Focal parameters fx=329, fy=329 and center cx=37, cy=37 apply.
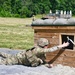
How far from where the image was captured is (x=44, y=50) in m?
8.24

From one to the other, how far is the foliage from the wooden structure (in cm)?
3785

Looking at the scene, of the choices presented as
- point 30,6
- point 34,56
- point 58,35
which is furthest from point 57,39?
point 30,6

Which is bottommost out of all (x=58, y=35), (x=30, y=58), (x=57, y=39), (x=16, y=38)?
(x=16, y=38)

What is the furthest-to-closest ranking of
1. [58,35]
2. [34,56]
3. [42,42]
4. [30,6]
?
[30,6] → [58,35] → [42,42] → [34,56]

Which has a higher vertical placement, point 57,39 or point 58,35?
point 58,35

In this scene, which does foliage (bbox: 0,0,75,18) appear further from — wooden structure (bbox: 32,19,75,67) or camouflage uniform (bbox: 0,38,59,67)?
camouflage uniform (bbox: 0,38,59,67)

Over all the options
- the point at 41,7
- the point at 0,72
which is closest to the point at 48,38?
the point at 0,72

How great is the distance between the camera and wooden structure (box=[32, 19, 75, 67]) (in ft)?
28.0

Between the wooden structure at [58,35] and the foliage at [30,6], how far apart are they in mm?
37854

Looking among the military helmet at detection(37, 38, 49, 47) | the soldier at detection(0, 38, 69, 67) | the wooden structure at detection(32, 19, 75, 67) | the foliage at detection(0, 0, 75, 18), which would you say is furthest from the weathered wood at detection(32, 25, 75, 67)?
the foliage at detection(0, 0, 75, 18)

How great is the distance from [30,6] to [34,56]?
5961 cm

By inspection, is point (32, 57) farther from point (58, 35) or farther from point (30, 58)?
point (58, 35)

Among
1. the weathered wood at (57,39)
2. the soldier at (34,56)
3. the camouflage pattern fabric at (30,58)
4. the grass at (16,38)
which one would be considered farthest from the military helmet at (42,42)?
the grass at (16,38)

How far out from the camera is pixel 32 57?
838 cm
